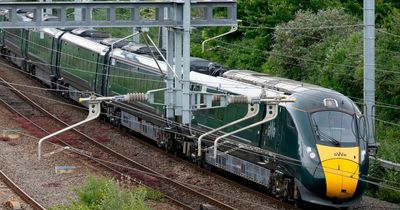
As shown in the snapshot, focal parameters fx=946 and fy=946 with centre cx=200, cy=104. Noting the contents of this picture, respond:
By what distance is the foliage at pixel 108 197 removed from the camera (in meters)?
18.3

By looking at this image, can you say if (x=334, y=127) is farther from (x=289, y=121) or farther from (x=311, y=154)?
(x=289, y=121)

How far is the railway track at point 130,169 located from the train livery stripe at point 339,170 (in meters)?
2.53

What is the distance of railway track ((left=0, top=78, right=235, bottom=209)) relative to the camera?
23.2 metres

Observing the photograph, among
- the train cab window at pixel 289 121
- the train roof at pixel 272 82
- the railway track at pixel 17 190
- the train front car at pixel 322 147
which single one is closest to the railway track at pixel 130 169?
the train front car at pixel 322 147

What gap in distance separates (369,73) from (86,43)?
1512 cm

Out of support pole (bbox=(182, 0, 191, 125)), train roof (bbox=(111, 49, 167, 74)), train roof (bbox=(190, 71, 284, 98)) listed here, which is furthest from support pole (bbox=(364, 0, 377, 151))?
train roof (bbox=(111, 49, 167, 74))

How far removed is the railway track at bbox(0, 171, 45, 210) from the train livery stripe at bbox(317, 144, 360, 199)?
6.47 m

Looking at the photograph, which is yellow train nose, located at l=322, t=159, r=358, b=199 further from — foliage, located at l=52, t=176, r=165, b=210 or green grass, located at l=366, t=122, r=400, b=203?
foliage, located at l=52, t=176, r=165, b=210

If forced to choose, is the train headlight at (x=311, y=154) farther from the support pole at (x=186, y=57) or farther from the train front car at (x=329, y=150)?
the support pole at (x=186, y=57)

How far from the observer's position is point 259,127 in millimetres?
23109

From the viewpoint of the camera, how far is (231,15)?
72.3 ft

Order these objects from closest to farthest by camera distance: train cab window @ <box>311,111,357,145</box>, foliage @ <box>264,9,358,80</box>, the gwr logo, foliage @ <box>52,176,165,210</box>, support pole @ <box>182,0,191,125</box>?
foliage @ <box>52,176,165,210</box>
support pole @ <box>182,0,191,125</box>
the gwr logo
train cab window @ <box>311,111,357,145</box>
foliage @ <box>264,9,358,80</box>

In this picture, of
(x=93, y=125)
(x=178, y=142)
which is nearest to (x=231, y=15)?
(x=178, y=142)

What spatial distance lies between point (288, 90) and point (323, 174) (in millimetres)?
2837
